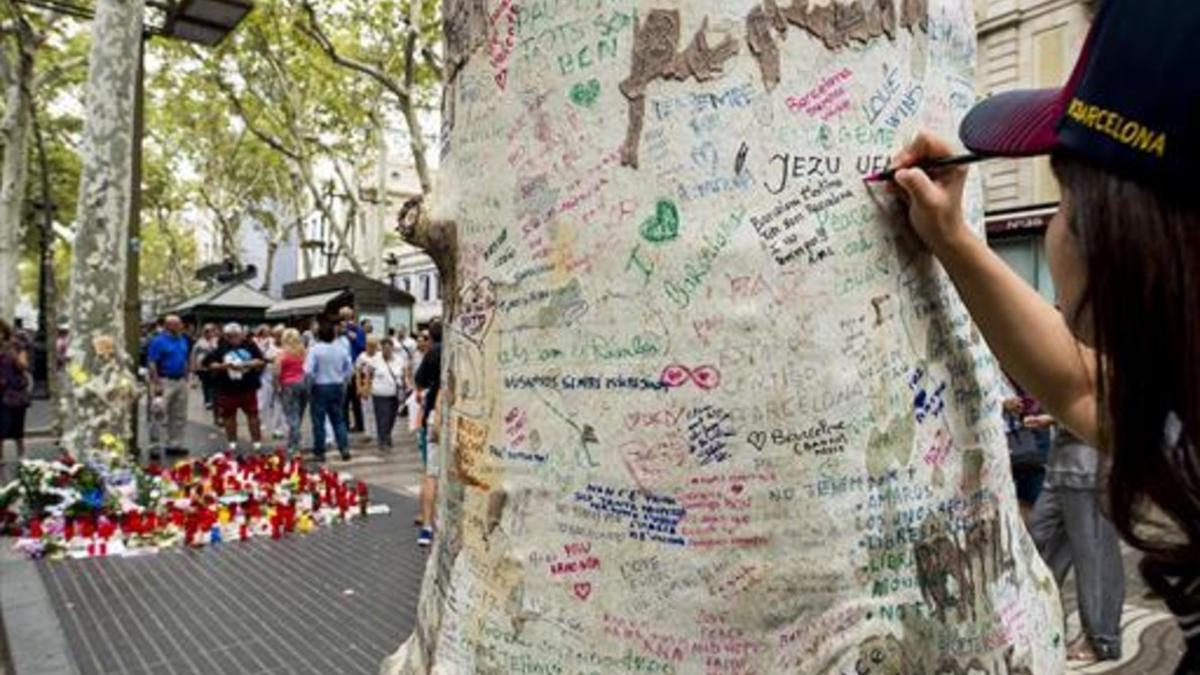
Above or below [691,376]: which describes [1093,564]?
below

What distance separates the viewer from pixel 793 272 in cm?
162

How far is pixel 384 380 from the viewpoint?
1426 centimetres

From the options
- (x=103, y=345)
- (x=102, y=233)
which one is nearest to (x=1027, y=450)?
(x=103, y=345)

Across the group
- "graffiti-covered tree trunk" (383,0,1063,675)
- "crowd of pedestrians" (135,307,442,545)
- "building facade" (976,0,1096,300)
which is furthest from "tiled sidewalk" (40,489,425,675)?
"building facade" (976,0,1096,300)

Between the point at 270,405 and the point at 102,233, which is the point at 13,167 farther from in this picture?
the point at 102,233

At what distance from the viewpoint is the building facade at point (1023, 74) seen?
18.0m

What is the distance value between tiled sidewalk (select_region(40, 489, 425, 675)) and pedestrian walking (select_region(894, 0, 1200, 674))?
4.68m

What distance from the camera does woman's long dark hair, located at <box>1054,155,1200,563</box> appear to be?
3.25ft

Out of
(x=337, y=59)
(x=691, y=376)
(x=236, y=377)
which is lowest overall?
(x=236, y=377)

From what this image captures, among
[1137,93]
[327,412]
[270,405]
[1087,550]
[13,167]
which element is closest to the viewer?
[1137,93]

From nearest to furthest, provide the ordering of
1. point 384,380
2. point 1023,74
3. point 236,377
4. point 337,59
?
1. point 236,377
2. point 384,380
3. point 337,59
4. point 1023,74

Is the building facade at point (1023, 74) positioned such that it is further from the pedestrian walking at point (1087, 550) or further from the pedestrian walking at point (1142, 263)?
the pedestrian walking at point (1142, 263)

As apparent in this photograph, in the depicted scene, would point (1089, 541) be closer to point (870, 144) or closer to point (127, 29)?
point (870, 144)

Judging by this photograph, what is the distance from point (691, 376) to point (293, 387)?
13.0 metres
